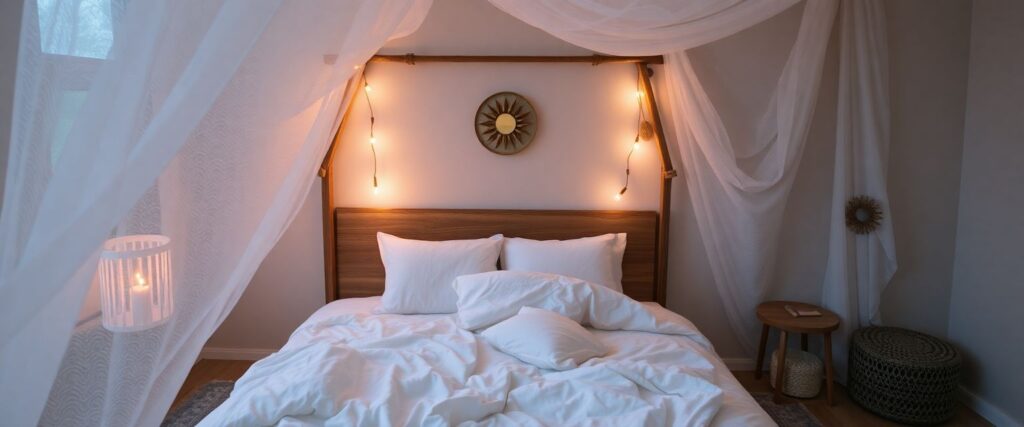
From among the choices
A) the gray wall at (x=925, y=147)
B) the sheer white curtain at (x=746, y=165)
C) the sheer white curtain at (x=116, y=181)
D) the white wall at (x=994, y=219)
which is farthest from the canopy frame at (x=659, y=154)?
the sheer white curtain at (x=116, y=181)

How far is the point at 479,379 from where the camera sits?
2172 millimetres

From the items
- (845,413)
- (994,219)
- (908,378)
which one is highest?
(994,219)

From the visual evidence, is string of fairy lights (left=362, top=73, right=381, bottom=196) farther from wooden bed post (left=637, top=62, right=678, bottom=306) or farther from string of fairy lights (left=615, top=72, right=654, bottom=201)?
wooden bed post (left=637, top=62, right=678, bottom=306)

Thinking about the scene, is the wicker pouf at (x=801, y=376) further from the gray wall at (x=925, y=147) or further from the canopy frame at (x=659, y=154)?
the canopy frame at (x=659, y=154)

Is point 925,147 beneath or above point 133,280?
above

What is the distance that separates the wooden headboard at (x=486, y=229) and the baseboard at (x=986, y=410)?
64.4 inches

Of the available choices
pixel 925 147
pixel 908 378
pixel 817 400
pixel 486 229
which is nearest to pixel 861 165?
pixel 925 147

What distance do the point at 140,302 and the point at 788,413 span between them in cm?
293

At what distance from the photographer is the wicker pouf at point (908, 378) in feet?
9.62

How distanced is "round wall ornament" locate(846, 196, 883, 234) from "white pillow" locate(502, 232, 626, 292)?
45.8 inches

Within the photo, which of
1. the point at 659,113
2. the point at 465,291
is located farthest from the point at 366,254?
the point at 659,113

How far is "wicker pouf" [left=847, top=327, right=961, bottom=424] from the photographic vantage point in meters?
2.93

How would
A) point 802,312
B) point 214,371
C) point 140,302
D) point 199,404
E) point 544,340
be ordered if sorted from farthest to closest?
point 214,371, point 802,312, point 199,404, point 544,340, point 140,302

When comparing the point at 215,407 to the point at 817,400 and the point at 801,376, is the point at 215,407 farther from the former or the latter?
the point at 817,400
